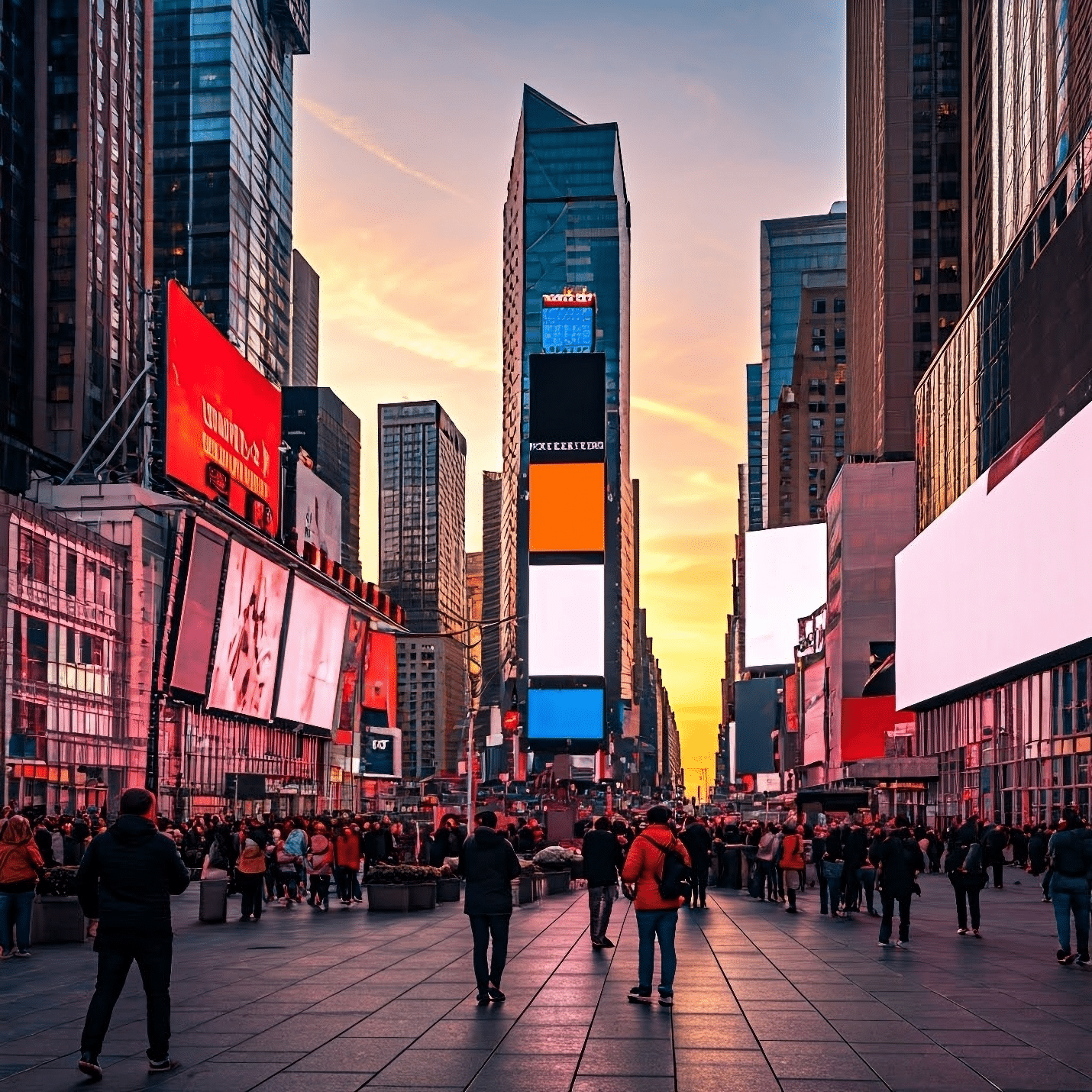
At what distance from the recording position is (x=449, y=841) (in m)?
41.4

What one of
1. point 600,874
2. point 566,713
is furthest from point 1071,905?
point 566,713

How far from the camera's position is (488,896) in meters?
16.4

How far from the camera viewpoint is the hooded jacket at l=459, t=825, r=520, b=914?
53.9 feet

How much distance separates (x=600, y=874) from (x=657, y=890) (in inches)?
292

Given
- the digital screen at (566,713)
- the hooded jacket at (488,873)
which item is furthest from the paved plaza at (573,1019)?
the digital screen at (566,713)

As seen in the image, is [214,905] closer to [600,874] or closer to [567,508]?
[600,874]

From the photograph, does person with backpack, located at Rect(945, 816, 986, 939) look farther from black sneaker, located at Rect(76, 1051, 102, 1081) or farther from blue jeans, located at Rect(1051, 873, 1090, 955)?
black sneaker, located at Rect(76, 1051, 102, 1081)

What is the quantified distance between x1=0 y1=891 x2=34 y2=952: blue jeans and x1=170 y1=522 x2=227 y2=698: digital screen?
69.7 metres

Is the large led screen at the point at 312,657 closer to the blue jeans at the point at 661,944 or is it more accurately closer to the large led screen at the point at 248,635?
the large led screen at the point at 248,635

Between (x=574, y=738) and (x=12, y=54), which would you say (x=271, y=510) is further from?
(x=574, y=738)

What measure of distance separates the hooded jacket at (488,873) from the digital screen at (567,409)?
5515 inches

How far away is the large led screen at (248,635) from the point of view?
325 ft

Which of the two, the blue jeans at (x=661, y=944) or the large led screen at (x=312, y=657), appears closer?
the blue jeans at (x=661, y=944)

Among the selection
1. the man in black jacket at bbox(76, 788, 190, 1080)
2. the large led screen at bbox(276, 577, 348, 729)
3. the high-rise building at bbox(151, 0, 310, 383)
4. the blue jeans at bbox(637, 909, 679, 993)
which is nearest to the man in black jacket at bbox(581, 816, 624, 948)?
the blue jeans at bbox(637, 909, 679, 993)
